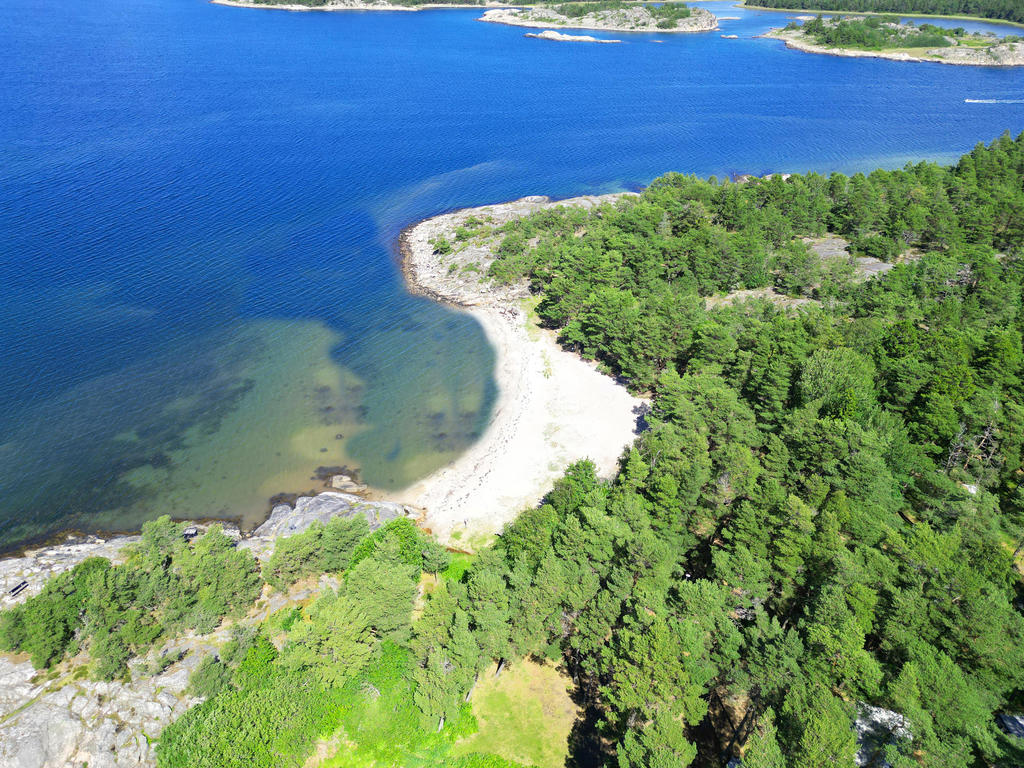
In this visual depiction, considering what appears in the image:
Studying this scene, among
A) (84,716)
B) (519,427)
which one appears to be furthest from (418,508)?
(84,716)

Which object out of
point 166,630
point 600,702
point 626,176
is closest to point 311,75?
point 626,176

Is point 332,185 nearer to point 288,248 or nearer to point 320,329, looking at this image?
point 288,248

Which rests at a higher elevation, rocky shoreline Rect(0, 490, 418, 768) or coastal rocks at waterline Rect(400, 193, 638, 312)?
coastal rocks at waterline Rect(400, 193, 638, 312)

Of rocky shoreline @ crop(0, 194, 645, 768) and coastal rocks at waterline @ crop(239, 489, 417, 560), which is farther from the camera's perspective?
coastal rocks at waterline @ crop(239, 489, 417, 560)

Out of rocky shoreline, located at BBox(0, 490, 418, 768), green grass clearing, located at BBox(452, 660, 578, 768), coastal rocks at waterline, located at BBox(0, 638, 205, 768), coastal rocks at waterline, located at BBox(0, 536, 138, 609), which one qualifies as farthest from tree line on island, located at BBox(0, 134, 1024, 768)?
coastal rocks at waterline, located at BBox(0, 536, 138, 609)

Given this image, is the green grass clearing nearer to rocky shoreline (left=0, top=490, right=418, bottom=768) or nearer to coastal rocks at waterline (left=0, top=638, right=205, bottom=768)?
rocky shoreline (left=0, top=490, right=418, bottom=768)

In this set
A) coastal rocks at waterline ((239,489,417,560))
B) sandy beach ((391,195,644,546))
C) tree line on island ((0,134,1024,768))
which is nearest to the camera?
tree line on island ((0,134,1024,768))

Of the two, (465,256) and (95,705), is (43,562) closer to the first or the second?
(95,705)
